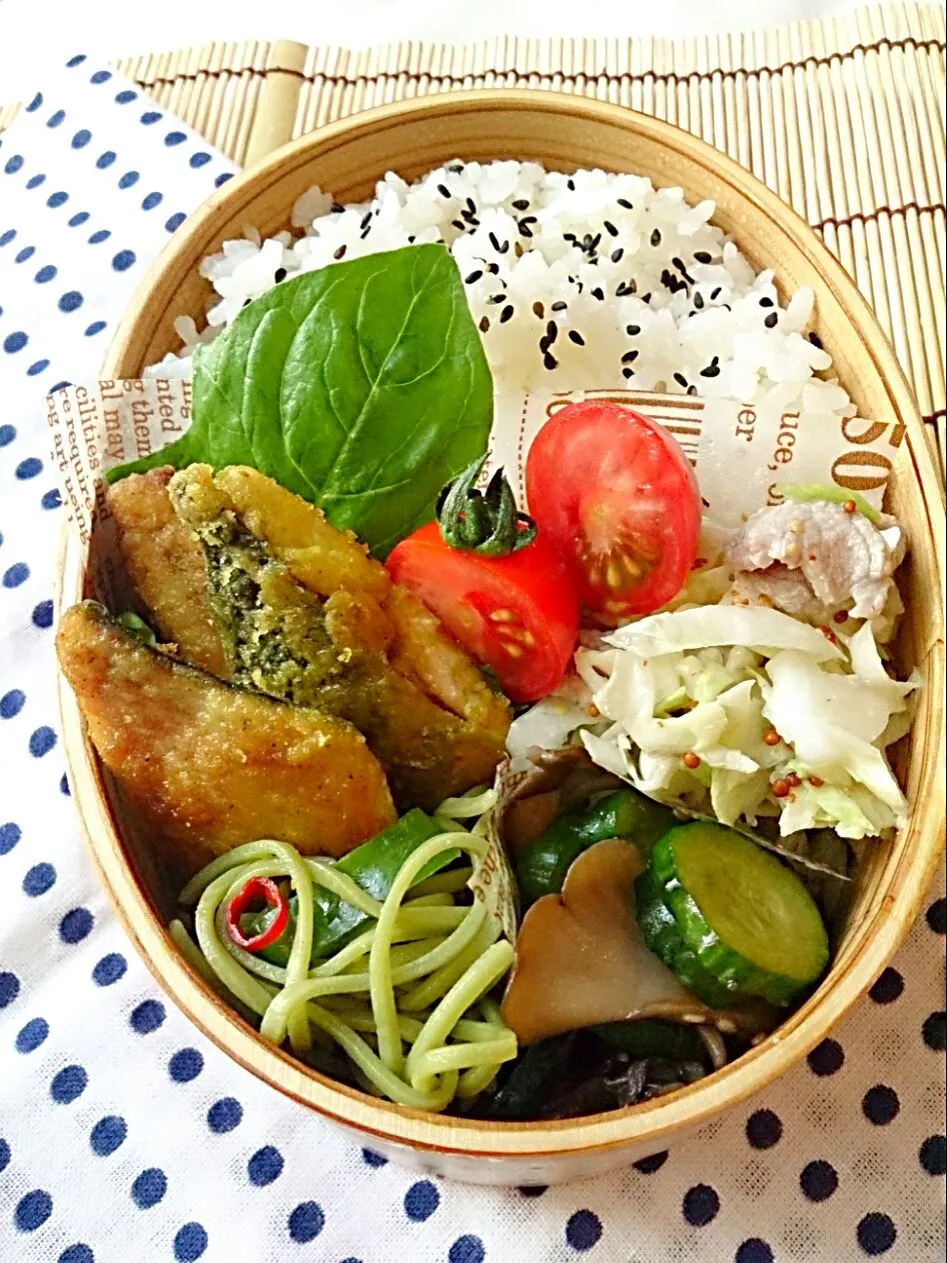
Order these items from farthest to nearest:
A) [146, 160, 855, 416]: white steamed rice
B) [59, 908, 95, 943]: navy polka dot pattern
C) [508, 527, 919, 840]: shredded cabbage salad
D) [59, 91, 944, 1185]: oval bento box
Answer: [146, 160, 855, 416]: white steamed rice, [59, 908, 95, 943]: navy polka dot pattern, [508, 527, 919, 840]: shredded cabbage salad, [59, 91, 944, 1185]: oval bento box

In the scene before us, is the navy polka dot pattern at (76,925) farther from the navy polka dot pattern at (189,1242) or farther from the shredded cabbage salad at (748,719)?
the shredded cabbage salad at (748,719)

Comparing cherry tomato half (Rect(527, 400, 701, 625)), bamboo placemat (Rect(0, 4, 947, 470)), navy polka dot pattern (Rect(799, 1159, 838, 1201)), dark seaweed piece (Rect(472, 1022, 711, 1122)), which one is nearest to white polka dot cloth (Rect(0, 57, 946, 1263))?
navy polka dot pattern (Rect(799, 1159, 838, 1201))

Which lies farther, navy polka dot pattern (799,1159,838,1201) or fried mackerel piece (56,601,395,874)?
navy polka dot pattern (799,1159,838,1201)

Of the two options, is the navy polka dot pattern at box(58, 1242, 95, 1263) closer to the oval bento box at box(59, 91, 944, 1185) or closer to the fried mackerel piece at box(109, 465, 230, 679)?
the oval bento box at box(59, 91, 944, 1185)

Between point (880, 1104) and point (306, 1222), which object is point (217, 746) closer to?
point (306, 1222)

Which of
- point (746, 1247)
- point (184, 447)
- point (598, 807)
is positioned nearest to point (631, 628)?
point (598, 807)
